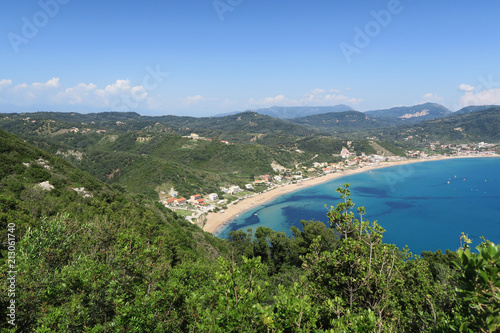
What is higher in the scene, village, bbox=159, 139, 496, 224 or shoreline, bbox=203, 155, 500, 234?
village, bbox=159, 139, 496, 224

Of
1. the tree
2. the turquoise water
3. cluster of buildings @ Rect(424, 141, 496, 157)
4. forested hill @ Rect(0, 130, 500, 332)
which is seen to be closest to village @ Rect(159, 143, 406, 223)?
the turquoise water

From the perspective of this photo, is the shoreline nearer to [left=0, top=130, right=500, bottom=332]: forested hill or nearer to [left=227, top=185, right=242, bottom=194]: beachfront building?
[left=227, top=185, right=242, bottom=194]: beachfront building

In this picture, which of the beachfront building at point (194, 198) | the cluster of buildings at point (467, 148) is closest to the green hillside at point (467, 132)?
the cluster of buildings at point (467, 148)

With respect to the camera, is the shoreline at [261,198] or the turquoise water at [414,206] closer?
the turquoise water at [414,206]

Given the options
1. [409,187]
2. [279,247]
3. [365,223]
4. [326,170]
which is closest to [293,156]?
[326,170]

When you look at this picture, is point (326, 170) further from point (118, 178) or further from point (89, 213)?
point (89, 213)
